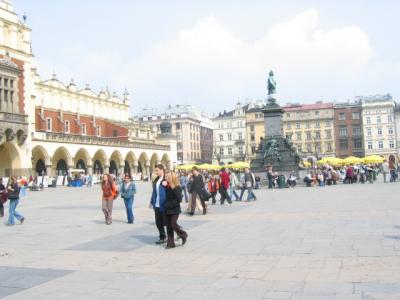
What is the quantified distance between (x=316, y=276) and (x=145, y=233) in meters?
6.32

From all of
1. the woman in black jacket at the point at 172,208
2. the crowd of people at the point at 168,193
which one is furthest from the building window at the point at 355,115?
the woman in black jacket at the point at 172,208

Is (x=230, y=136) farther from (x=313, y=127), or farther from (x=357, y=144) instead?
(x=357, y=144)

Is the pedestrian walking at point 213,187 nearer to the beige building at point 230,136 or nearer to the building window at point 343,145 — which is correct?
the building window at point 343,145

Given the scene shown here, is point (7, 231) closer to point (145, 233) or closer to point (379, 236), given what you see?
point (145, 233)

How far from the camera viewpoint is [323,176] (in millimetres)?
35344

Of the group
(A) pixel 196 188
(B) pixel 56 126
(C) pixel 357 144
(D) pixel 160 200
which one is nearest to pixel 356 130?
(C) pixel 357 144

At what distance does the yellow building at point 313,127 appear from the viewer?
10100 cm

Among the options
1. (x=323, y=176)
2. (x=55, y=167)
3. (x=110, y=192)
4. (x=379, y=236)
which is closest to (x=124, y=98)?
(x=55, y=167)

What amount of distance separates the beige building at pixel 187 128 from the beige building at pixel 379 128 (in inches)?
1522

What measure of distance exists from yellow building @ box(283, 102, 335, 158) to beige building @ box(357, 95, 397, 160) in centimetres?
672

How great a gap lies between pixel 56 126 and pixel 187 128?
53.7 meters

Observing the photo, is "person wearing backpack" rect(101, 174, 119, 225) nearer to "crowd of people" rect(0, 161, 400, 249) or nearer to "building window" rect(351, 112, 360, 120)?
"crowd of people" rect(0, 161, 400, 249)

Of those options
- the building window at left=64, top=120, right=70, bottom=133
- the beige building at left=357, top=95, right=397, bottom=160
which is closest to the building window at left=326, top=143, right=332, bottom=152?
the beige building at left=357, top=95, right=397, bottom=160

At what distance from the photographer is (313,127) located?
102125 mm
